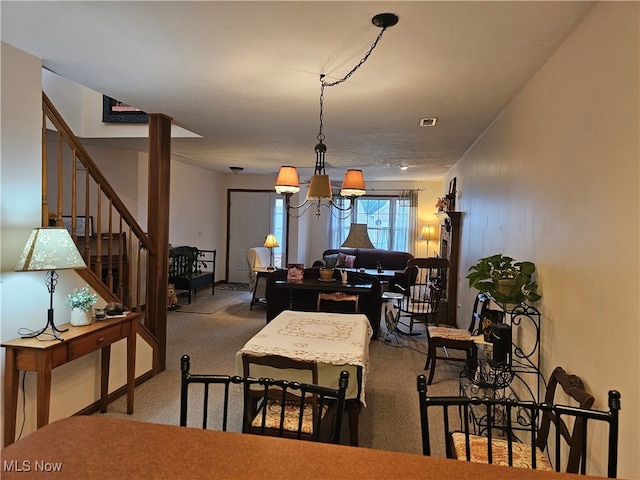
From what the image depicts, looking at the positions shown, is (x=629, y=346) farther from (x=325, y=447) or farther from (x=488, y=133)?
(x=488, y=133)

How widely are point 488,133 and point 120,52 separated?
3177mm

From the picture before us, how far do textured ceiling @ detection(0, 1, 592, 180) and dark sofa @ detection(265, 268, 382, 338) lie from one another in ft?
6.12

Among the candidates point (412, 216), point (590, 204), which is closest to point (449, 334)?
point (590, 204)

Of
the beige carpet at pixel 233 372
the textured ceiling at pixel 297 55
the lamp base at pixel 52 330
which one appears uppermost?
the textured ceiling at pixel 297 55

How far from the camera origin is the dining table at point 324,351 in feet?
7.25

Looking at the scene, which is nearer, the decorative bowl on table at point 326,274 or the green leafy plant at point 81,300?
the green leafy plant at point 81,300

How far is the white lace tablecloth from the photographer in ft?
7.25

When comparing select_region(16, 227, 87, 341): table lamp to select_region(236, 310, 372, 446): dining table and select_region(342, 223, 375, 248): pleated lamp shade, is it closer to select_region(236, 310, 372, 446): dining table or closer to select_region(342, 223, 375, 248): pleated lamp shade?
select_region(236, 310, 372, 446): dining table

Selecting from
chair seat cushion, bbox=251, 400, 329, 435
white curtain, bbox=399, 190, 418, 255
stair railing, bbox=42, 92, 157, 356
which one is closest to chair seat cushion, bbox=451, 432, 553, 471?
chair seat cushion, bbox=251, 400, 329, 435

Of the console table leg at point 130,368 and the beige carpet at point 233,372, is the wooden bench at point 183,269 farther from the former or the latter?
the console table leg at point 130,368

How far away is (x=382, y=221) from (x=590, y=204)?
740cm

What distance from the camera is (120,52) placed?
92.4 inches

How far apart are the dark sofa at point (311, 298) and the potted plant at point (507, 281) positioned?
8.32 ft

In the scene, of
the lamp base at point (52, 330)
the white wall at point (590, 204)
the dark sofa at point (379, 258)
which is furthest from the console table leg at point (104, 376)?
the dark sofa at point (379, 258)
